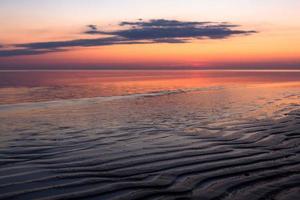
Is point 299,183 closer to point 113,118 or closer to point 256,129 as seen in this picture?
point 256,129

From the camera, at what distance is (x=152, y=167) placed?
6852 mm

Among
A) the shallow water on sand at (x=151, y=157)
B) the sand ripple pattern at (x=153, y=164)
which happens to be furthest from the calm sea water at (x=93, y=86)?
the sand ripple pattern at (x=153, y=164)

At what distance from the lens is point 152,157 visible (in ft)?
25.1

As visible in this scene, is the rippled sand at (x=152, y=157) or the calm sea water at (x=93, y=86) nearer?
the rippled sand at (x=152, y=157)

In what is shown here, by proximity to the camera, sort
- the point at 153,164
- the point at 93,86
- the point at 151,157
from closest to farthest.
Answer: the point at 153,164 < the point at 151,157 < the point at 93,86

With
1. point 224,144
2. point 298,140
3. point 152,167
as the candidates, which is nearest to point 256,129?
point 298,140

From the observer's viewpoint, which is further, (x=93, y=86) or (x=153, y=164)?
(x=93, y=86)

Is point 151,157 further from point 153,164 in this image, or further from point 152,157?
point 153,164

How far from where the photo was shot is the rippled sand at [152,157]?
5.59 m

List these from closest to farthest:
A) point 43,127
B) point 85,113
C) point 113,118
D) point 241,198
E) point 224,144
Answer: point 241,198 < point 224,144 < point 43,127 < point 113,118 < point 85,113

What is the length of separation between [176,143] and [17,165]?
A: 362cm

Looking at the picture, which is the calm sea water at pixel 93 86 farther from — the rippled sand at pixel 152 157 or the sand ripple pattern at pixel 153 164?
the sand ripple pattern at pixel 153 164

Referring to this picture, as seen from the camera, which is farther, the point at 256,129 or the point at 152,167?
the point at 256,129

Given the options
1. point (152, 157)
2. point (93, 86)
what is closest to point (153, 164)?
point (152, 157)
